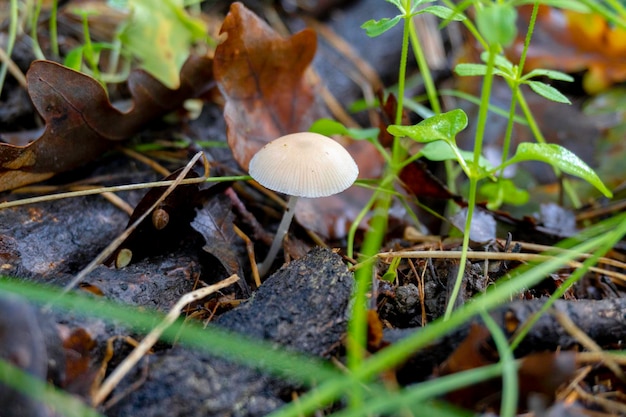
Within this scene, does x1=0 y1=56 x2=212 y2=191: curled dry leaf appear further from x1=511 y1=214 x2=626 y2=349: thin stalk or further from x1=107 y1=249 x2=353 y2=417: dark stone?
x1=511 y1=214 x2=626 y2=349: thin stalk

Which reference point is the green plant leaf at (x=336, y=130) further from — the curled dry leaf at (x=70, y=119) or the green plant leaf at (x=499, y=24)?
the green plant leaf at (x=499, y=24)

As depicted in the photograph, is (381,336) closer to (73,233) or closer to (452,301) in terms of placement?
(452,301)

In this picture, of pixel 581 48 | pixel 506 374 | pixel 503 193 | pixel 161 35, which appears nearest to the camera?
pixel 506 374

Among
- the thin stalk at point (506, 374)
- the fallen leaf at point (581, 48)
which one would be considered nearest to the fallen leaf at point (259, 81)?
the thin stalk at point (506, 374)

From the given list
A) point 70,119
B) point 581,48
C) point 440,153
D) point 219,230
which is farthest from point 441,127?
point 581,48

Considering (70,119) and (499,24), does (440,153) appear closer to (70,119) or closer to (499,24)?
(499,24)

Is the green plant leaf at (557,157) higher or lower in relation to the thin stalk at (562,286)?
higher
